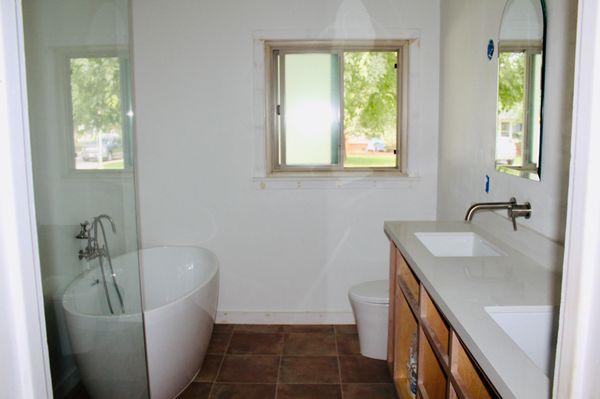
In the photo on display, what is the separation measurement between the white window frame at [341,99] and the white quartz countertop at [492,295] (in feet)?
4.06

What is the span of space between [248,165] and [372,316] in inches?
55.5

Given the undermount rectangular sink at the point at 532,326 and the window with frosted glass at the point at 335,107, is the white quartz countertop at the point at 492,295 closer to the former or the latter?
the undermount rectangular sink at the point at 532,326

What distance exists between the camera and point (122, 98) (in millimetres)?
2146

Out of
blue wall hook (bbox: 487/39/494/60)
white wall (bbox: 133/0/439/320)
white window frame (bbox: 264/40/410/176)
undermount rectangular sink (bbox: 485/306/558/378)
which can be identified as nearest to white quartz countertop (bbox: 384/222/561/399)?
undermount rectangular sink (bbox: 485/306/558/378)

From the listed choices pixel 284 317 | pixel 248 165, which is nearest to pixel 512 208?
pixel 248 165

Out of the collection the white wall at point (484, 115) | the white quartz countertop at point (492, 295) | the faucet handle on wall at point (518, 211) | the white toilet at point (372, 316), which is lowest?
the white toilet at point (372, 316)

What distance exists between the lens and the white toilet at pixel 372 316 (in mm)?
3000

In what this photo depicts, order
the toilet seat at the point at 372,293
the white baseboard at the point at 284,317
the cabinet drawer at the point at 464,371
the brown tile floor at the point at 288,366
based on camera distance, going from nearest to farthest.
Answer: the cabinet drawer at the point at 464,371
the brown tile floor at the point at 288,366
the toilet seat at the point at 372,293
the white baseboard at the point at 284,317

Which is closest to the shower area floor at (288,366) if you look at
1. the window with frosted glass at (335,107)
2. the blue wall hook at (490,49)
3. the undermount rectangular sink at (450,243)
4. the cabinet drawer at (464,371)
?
the undermount rectangular sink at (450,243)

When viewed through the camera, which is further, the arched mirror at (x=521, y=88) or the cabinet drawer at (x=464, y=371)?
the arched mirror at (x=521, y=88)

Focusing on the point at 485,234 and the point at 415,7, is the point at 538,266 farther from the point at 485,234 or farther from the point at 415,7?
the point at 415,7

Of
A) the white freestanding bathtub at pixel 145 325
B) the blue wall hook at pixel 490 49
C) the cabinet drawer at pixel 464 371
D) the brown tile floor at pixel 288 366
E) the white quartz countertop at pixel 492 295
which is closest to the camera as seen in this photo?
the white quartz countertop at pixel 492 295

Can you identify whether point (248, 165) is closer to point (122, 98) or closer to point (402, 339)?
point (122, 98)

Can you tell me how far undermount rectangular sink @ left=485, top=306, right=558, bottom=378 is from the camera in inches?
58.2
